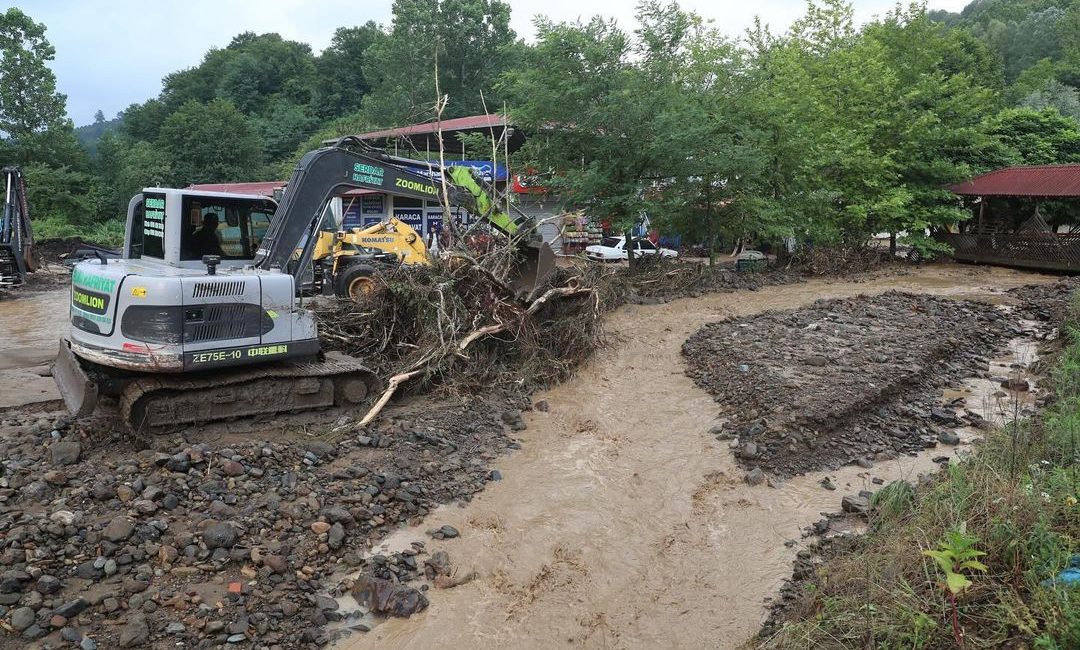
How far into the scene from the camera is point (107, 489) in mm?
6418

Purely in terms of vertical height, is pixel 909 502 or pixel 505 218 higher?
pixel 505 218

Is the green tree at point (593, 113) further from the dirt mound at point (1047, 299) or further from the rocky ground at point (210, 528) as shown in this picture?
the rocky ground at point (210, 528)

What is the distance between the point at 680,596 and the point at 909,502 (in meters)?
2.04

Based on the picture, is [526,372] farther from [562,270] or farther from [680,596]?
[680,596]

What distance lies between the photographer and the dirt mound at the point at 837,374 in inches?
340

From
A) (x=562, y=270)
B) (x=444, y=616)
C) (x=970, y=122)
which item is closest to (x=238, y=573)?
(x=444, y=616)

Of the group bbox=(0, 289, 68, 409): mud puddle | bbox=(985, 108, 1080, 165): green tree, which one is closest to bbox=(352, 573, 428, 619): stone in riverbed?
bbox=(0, 289, 68, 409): mud puddle

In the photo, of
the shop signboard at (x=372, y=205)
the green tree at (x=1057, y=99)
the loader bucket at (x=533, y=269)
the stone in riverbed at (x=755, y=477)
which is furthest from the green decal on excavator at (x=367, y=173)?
the green tree at (x=1057, y=99)

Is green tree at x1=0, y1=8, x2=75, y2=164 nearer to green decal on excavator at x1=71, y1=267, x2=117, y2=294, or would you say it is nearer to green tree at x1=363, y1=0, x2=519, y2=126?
green tree at x1=363, y1=0, x2=519, y2=126

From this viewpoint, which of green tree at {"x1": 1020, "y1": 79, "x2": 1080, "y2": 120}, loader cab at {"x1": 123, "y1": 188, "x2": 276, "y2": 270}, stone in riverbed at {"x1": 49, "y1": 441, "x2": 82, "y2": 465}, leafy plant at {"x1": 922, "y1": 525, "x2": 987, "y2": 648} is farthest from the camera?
green tree at {"x1": 1020, "y1": 79, "x2": 1080, "y2": 120}

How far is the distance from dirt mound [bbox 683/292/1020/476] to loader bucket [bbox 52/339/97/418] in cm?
670

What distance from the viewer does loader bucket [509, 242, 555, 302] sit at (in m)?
11.4

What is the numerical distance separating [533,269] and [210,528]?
21.4ft

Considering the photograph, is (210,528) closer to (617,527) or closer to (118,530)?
(118,530)
